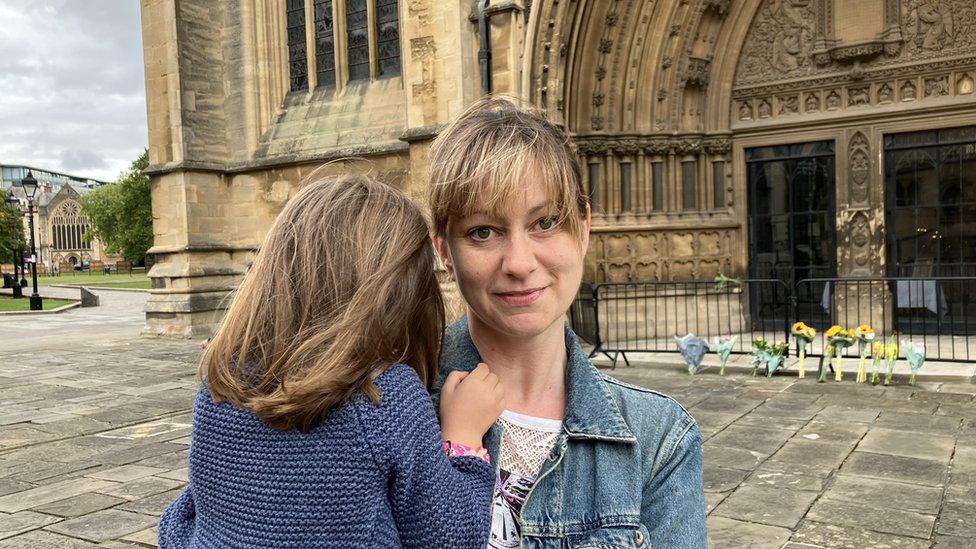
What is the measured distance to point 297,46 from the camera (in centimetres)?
1438

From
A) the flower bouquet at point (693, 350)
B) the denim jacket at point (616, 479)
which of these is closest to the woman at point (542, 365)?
the denim jacket at point (616, 479)

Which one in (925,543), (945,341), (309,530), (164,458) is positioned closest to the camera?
(309,530)

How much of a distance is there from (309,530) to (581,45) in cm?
1077

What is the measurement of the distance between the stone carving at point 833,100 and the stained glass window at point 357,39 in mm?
7550

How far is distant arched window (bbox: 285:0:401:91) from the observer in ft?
43.9

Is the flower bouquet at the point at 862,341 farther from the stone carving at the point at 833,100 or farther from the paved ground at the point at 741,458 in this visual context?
the stone carving at the point at 833,100

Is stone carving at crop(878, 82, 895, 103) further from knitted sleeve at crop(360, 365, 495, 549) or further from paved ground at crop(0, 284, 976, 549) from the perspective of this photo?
knitted sleeve at crop(360, 365, 495, 549)

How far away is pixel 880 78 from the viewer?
11133 mm

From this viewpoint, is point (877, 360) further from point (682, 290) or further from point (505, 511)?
point (505, 511)

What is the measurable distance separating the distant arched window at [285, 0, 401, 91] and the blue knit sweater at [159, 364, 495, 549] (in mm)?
12613

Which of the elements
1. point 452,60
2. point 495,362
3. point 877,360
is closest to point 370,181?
point 495,362

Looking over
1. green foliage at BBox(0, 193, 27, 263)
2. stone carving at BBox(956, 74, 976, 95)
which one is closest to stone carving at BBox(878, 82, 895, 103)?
stone carving at BBox(956, 74, 976, 95)

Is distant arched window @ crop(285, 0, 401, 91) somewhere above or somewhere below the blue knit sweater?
above

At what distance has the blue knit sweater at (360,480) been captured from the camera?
115 centimetres
